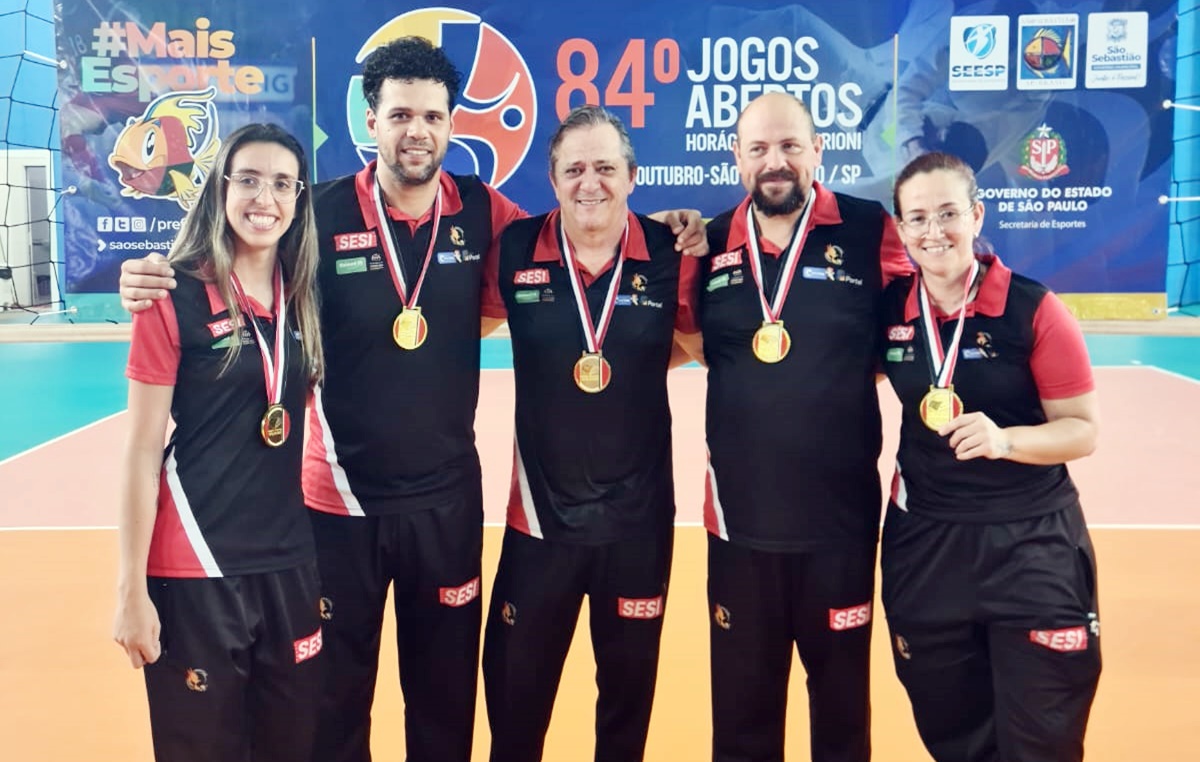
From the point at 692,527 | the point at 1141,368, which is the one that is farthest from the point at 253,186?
the point at 1141,368

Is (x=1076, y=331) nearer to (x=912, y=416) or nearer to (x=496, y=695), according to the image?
(x=912, y=416)

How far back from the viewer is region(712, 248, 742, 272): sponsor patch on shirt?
3.40m

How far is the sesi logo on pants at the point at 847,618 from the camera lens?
3283 millimetres

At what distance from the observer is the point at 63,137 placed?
14938 millimetres

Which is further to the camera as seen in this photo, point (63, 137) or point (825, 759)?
point (63, 137)

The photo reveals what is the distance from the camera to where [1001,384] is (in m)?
3.00

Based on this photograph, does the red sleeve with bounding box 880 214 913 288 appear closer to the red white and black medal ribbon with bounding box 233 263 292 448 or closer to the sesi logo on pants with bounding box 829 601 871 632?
the sesi logo on pants with bounding box 829 601 871 632

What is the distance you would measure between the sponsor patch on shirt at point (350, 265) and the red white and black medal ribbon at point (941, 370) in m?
1.62

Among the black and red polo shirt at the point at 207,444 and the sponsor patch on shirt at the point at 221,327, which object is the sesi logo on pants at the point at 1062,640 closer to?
the black and red polo shirt at the point at 207,444

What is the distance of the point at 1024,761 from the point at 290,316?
2222 millimetres

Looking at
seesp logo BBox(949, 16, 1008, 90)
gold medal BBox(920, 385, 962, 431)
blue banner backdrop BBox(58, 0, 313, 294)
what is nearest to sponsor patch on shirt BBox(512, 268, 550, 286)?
gold medal BBox(920, 385, 962, 431)

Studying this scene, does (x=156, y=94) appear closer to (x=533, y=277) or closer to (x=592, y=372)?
(x=533, y=277)

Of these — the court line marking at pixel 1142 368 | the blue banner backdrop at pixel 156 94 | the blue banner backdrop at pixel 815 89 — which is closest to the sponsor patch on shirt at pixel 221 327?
the court line marking at pixel 1142 368

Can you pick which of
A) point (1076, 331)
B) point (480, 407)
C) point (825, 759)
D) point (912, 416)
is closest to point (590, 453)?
point (912, 416)
